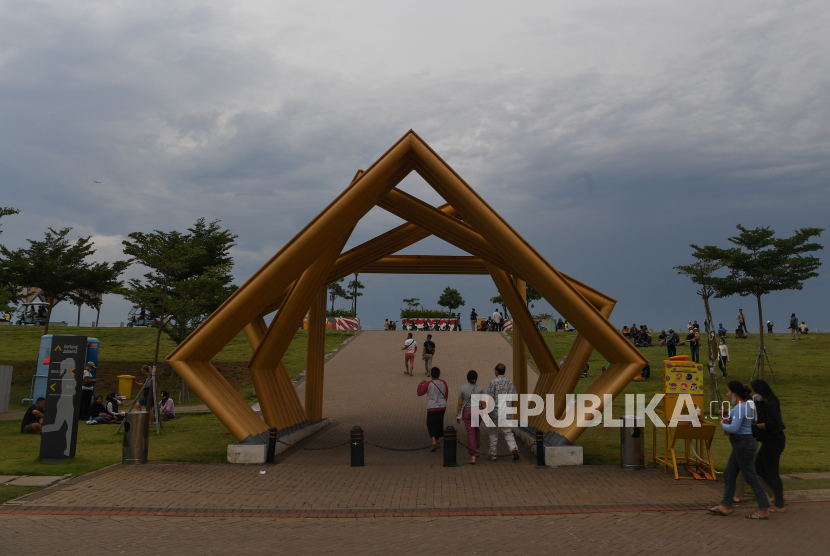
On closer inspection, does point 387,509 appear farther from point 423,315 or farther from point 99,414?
point 423,315

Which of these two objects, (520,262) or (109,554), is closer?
(109,554)

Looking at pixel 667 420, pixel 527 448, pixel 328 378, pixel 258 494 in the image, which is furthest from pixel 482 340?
pixel 258 494

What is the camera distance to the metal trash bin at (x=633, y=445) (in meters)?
9.72

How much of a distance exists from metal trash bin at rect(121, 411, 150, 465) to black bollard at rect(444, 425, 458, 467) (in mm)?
5153

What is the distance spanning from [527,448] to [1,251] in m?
23.5

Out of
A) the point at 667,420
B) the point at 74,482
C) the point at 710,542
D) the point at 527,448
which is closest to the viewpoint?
the point at 710,542

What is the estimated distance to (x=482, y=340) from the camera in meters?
33.1

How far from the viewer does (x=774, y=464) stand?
24.1 ft

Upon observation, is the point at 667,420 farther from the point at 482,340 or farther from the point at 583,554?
the point at 482,340

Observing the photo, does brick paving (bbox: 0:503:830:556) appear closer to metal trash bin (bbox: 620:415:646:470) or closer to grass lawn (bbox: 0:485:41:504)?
grass lawn (bbox: 0:485:41:504)

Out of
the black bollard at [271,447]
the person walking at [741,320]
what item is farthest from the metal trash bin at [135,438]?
the person walking at [741,320]

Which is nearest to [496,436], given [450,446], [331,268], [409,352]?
[450,446]

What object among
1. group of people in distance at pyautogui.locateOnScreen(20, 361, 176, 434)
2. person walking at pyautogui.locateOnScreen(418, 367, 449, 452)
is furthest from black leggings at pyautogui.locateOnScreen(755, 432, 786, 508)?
group of people in distance at pyautogui.locateOnScreen(20, 361, 176, 434)

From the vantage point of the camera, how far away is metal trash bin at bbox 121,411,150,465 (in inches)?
399
